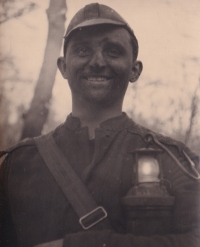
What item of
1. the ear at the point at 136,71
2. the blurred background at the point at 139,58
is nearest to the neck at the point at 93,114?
the blurred background at the point at 139,58

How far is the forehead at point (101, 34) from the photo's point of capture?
8.17 ft

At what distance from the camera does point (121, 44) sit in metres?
2.51

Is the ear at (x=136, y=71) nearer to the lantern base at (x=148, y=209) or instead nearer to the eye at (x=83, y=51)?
the eye at (x=83, y=51)

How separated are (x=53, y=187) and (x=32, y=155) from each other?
0.31 meters

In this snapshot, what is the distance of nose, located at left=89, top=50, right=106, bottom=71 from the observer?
2.44 metres

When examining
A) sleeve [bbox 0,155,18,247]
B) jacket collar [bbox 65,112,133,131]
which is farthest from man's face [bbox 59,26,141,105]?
sleeve [bbox 0,155,18,247]

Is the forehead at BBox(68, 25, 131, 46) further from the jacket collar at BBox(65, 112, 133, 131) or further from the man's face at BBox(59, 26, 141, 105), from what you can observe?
the jacket collar at BBox(65, 112, 133, 131)

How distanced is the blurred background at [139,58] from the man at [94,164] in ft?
0.34

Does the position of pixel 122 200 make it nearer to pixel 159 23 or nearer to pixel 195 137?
pixel 195 137

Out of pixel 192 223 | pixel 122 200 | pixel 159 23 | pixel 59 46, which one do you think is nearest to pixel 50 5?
pixel 59 46

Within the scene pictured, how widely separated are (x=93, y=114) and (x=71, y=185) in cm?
51

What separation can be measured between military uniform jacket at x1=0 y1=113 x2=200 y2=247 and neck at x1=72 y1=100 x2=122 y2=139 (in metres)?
0.04

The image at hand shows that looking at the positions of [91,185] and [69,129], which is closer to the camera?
[91,185]

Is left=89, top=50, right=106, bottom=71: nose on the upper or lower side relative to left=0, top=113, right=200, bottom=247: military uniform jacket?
upper
